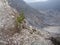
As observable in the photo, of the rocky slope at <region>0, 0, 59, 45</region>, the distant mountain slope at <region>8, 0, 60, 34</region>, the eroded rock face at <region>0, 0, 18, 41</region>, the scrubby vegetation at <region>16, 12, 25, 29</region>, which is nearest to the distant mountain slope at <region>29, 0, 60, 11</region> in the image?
the distant mountain slope at <region>8, 0, 60, 34</region>

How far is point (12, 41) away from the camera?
6691 millimetres

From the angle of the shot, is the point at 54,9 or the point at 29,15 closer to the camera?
the point at 29,15

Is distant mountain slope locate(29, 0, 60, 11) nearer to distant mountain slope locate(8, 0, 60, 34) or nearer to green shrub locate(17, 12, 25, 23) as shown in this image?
distant mountain slope locate(8, 0, 60, 34)

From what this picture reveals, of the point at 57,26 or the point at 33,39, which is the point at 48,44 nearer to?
the point at 33,39

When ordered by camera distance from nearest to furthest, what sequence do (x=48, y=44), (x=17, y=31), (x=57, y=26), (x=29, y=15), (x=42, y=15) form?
(x=48, y=44)
(x=17, y=31)
(x=57, y=26)
(x=29, y=15)
(x=42, y=15)

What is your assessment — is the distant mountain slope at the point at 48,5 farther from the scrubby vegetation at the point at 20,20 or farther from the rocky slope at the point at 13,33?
the scrubby vegetation at the point at 20,20

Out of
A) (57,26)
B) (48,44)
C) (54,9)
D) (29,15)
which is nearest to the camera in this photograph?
(48,44)

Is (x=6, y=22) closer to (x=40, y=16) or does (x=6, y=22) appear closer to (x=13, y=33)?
(x=13, y=33)

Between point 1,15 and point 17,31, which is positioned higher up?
point 1,15

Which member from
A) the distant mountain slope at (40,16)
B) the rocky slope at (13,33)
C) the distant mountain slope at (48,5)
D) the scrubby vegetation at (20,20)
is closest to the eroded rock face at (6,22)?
the rocky slope at (13,33)

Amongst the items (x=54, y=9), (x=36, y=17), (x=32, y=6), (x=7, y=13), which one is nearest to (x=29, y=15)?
(x=36, y=17)

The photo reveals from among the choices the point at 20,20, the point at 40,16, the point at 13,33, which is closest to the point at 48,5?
the point at 40,16

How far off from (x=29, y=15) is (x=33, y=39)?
462 centimetres

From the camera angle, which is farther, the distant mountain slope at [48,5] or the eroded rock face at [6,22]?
the distant mountain slope at [48,5]
